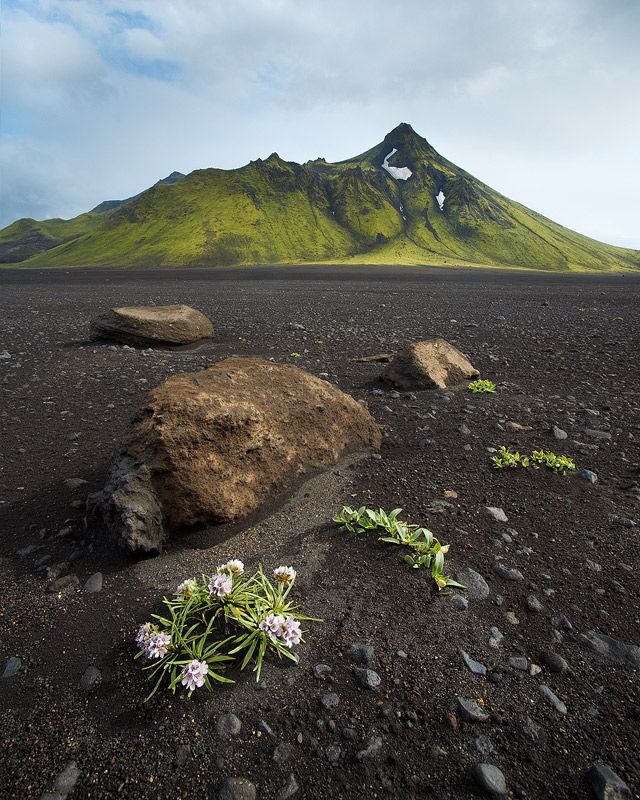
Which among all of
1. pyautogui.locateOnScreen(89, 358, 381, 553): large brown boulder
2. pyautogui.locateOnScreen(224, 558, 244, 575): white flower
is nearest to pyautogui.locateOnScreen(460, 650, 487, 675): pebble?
pyautogui.locateOnScreen(224, 558, 244, 575): white flower

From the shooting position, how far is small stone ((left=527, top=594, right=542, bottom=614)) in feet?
11.7

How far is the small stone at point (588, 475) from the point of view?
5.41 meters

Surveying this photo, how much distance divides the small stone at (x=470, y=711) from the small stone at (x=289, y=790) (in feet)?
3.41

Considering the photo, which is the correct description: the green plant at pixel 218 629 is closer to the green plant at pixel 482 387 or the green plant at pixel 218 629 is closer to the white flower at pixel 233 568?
the white flower at pixel 233 568

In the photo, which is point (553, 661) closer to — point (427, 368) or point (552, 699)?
point (552, 699)

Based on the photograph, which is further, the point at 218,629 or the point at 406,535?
the point at 406,535

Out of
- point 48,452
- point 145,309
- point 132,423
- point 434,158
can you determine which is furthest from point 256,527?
point 434,158

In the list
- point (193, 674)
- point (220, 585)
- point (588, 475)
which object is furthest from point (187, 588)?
point (588, 475)

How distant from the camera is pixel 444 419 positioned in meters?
7.26

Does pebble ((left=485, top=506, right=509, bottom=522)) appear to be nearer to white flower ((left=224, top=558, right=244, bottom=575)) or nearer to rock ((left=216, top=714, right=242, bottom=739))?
white flower ((left=224, top=558, right=244, bottom=575))

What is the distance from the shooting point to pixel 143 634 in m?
3.04

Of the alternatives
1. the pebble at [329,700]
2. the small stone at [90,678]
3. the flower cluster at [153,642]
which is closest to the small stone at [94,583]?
the small stone at [90,678]

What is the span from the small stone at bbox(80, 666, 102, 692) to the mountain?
103374 millimetres

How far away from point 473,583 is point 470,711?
3.80 ft
